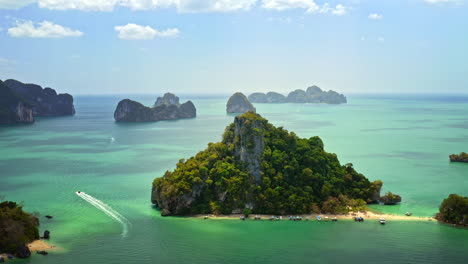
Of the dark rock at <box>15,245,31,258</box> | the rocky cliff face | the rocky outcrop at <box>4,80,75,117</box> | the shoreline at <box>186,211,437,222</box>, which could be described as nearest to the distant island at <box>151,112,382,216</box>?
the rocky cliff face

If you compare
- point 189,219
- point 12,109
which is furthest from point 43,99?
point 189,219

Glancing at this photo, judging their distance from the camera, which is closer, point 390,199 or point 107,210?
point 107,210

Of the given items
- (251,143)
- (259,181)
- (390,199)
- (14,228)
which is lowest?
(14,228)

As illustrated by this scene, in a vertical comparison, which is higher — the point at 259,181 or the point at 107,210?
the point at 259,181

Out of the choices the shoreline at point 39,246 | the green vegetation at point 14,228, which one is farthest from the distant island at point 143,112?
the shoreline at point 39,246

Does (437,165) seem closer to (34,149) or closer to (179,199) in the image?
(179,199)

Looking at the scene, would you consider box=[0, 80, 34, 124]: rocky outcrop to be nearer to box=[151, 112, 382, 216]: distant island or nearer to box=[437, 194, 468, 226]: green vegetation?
box=[151, 112, 382, 216]: distant island

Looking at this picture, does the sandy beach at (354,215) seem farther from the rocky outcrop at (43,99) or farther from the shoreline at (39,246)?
the rocky outcrop at (43,99)

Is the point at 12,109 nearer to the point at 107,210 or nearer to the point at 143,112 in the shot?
the point at 143,112
